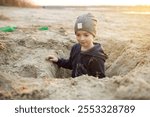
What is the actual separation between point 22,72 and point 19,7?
186 inches

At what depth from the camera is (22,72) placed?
270 cm

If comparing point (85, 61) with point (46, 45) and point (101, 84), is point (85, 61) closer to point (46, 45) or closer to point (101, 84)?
point (46, 45)

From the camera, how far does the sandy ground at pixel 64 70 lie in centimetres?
194

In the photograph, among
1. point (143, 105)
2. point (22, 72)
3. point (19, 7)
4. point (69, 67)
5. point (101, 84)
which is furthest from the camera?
point (19, 7)

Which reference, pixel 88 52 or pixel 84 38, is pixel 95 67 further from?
pixel 84 38

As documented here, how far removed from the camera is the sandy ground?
1936mm

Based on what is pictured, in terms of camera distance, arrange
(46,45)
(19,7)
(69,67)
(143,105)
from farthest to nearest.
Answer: (19,7)
(46,45)
(69,67)
(143,105)

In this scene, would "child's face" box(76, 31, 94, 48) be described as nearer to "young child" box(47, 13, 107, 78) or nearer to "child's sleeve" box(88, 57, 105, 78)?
"young child" box(47, 13, 107, 78)

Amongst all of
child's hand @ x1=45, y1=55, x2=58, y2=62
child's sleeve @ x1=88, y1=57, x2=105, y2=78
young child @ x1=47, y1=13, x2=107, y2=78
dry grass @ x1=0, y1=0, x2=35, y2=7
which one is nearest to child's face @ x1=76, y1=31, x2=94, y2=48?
young child @ x1=47, y1=13, x2=107, y2=78

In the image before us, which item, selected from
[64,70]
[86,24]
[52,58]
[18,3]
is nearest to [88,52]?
[86,24]

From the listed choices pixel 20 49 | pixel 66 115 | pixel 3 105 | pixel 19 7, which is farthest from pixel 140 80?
pixel 19 7

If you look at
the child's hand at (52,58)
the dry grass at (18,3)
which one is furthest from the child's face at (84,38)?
the dry grass at (18,3)

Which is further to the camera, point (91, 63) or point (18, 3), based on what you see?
point (18, 3)

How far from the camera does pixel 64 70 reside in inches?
125
